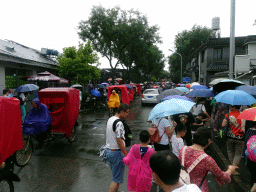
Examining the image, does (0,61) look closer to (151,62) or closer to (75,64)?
(75,64)

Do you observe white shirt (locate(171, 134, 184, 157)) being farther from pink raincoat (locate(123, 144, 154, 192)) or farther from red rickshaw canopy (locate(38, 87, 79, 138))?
red rickshaw canopy (locate(38, 87, 79, 138))

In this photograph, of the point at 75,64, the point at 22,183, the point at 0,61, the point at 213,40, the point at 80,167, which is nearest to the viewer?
the point at 22,183

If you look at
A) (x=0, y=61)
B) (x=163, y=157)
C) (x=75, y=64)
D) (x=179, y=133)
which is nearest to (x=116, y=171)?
(x=179, y=133)

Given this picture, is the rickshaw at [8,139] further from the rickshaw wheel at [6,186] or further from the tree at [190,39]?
the tree at [190,39]

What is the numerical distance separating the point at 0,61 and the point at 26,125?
347 inches

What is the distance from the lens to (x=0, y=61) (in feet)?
44.2

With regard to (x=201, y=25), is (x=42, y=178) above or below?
below

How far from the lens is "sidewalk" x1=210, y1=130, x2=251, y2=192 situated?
15.5ft

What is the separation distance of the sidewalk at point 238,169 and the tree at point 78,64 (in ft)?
47.8

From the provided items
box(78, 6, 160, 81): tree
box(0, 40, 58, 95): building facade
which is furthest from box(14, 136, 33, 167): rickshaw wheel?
box(78, 6, 160, 81): tree

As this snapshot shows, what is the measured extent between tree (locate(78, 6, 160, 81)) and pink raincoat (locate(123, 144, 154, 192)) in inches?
1045

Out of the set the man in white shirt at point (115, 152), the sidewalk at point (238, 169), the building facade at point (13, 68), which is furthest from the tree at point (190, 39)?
the man in white shirt at point (115, 152)

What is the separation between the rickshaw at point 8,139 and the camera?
12.3ft

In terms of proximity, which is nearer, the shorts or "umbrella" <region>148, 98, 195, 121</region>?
the shorts
